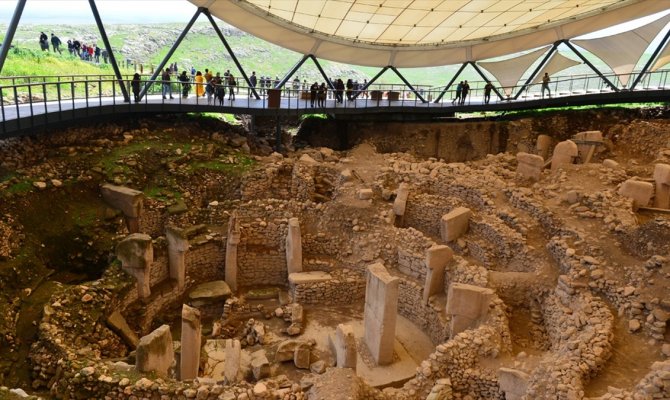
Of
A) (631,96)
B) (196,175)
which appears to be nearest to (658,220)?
(196,175)

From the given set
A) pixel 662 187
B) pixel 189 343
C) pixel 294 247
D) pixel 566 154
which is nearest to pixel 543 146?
pixel 566 154

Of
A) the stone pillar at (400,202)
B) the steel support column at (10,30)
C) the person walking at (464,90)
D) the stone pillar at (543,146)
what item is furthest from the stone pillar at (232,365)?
the person walking at (464,90)

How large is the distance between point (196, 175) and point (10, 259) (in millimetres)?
6031

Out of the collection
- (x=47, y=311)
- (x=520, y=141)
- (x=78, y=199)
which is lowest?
(x=47, y=311)

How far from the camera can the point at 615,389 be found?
24.2ft

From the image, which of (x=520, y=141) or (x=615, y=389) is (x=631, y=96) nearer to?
(x=520, y=141)

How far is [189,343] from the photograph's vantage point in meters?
9.86

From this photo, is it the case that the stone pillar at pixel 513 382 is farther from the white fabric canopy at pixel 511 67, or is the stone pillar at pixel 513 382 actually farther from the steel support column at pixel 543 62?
the white fabric canopy at pixel 511 67

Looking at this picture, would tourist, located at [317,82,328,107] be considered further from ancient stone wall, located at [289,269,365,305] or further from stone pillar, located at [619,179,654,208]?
stone pillar, located at [619,179,654,208]

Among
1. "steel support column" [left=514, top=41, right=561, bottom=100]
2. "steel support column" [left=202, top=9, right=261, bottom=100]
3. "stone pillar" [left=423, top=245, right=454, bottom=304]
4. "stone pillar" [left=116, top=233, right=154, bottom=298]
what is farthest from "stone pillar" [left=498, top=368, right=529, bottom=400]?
"steel support column" [left=514, top=41, right=561, bottom=100]

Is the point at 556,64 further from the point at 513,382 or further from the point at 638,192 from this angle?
the point at 513,382

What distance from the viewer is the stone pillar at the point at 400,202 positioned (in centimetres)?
1483

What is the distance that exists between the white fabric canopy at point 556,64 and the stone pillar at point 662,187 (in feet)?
42.9

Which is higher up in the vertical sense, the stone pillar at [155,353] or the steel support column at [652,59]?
the steel support column at [652,59]
